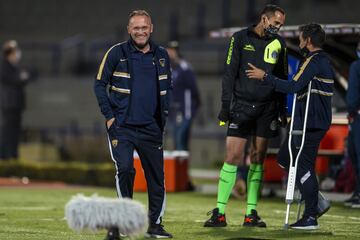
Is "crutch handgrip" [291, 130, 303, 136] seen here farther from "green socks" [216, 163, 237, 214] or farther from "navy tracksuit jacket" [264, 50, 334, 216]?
"green socks" [216, 163, 237, 214]

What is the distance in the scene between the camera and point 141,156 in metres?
10.1

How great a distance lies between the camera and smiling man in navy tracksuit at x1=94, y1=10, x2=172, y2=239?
32.3 ft

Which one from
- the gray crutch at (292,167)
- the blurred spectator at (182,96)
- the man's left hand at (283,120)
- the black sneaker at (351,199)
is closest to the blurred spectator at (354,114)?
the black sneaker at (351,199)

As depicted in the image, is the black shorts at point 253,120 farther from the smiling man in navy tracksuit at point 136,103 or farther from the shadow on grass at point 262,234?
the smiling man in navy tracksuit at point 136,103

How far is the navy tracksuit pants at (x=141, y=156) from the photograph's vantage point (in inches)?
388

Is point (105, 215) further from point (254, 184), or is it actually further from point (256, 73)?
point (254, 184)

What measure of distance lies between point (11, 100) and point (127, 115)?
41.7ft

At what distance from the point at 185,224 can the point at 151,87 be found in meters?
2.12

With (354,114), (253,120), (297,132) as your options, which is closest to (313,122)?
(297,132)

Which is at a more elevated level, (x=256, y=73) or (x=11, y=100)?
(x=256, y=73)

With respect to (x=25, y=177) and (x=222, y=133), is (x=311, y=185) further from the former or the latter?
(x=222, y=133)

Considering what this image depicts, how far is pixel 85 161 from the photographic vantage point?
912 inches

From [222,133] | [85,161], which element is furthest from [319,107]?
[222,133]

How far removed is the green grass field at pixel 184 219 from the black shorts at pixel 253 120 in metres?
0.96
